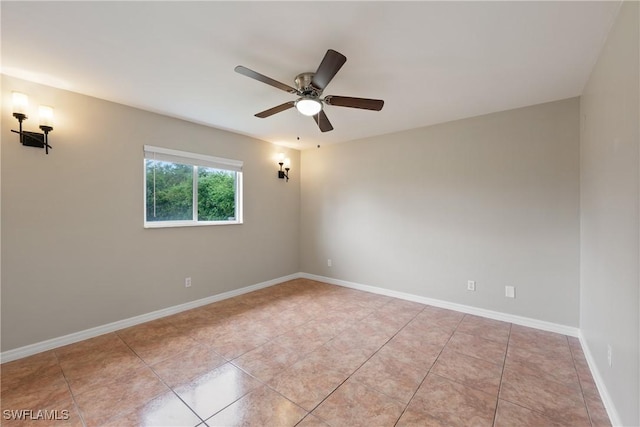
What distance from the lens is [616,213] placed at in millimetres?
1687

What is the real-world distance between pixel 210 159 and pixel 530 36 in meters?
3.62

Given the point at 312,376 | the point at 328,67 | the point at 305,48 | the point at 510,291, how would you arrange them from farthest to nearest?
1. the point at 510,291
2. the point at 312,376
3. the point at 305,48
4. the point at 328,67

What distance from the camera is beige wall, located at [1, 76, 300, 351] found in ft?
7.83

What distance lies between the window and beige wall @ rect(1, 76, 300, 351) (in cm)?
11

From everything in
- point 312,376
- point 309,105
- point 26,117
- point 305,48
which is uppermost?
point 305,48

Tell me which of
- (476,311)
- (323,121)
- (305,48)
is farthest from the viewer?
(476,311)

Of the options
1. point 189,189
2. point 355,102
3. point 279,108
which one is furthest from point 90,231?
point 355,102

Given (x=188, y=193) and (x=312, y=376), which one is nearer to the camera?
(x=312, y=376)

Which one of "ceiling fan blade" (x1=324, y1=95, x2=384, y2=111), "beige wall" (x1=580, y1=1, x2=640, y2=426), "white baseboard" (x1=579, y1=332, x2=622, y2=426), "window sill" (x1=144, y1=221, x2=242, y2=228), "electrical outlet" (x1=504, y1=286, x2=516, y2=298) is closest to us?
"beige wall" (x1=580, y1=1, x2=640, y2=426)

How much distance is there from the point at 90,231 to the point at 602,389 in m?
4.64

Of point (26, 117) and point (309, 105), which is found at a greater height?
point (309, 105)

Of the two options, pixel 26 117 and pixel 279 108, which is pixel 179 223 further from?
pixel 279 108

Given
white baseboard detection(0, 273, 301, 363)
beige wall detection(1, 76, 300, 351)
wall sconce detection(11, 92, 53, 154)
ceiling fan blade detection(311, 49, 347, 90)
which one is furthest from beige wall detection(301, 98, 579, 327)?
wall sconce detection(11, 92, 53, 154)

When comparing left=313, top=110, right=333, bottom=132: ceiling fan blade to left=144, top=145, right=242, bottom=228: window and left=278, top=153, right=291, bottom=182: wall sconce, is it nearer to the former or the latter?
left=144, top=145, right=242, bottom=228: window
